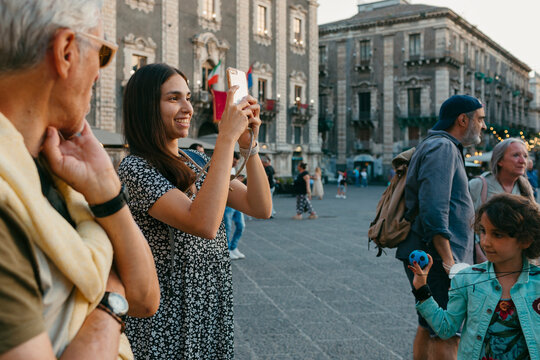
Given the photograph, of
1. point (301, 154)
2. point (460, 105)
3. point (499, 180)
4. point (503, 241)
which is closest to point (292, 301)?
point (499, 180)

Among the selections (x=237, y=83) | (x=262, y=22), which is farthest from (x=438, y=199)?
(x=262, y=22)

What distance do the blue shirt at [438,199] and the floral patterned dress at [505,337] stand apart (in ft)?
2.09

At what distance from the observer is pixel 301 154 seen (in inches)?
1073

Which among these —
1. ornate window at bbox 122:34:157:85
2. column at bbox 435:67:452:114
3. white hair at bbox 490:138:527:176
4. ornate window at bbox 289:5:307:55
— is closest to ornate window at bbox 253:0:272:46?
ornate window at bbox 289:5:307:55

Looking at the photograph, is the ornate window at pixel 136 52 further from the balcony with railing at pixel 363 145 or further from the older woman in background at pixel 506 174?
the balcony with railing at pixel 363 145

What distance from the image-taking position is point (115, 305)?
89cm

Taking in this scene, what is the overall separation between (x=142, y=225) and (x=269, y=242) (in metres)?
7.02

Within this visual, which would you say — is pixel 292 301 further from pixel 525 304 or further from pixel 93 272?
pixel 93 272

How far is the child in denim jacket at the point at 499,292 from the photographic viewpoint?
6.71 feet

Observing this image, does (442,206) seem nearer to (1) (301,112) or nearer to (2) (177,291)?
(2) (177,291)

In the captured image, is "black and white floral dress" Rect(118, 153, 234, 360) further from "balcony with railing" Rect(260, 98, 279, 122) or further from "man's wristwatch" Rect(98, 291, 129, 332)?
"balcony with railing" Rect(260, 98, 279, 122)

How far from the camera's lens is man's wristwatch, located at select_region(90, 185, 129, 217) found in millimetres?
888

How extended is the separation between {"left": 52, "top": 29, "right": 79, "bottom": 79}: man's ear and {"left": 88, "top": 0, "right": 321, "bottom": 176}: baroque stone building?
58.3 feet

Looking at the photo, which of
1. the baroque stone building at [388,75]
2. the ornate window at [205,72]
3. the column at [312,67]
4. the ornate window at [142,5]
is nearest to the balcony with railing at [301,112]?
the column at [312,67]
